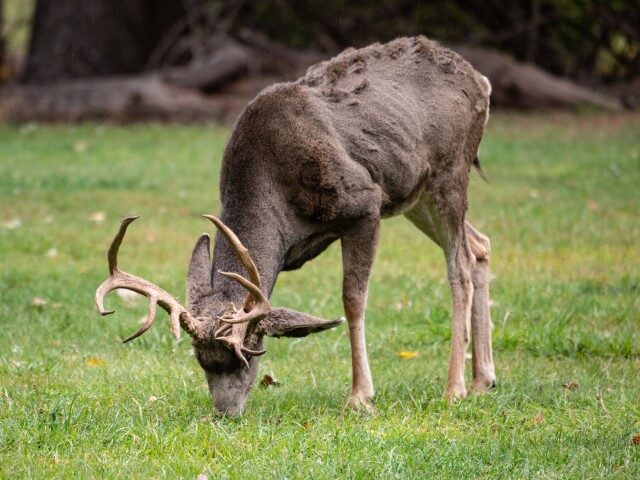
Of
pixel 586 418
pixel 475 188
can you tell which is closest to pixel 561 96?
pixel 475 188

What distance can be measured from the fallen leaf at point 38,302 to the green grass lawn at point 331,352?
4 cm

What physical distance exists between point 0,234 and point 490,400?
21.0 ft

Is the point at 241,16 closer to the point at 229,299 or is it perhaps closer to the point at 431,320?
the point at 431,320

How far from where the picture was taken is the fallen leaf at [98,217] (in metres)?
12.0

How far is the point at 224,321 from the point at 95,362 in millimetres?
1825

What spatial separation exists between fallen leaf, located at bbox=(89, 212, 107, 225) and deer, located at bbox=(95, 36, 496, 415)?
211 inches

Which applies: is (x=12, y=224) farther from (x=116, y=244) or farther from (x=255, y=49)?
(x=255, y=49)

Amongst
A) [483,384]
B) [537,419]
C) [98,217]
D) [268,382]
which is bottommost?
[98,217]

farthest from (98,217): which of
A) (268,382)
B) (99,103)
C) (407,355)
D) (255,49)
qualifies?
(255,49)

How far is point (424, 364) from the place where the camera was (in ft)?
24.1

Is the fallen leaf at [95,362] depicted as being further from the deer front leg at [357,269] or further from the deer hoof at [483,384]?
the deer hoof at [483,384]

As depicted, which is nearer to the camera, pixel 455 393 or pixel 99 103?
pixel 455 393

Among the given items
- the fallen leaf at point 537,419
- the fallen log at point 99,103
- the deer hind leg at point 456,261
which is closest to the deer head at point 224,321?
the fallen leaf at point 537,419

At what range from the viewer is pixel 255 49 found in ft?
66.3
